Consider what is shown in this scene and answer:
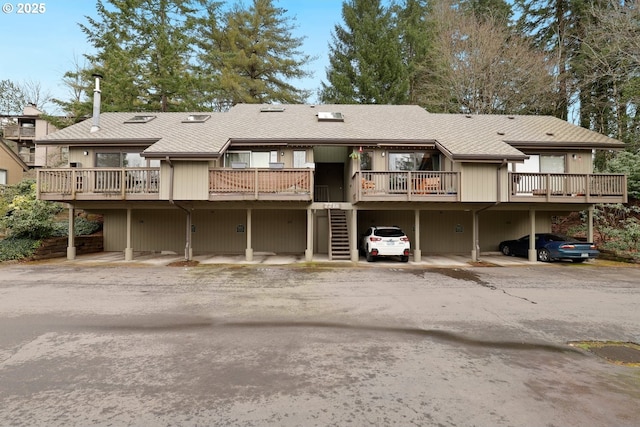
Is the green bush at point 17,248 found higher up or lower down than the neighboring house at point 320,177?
lower down

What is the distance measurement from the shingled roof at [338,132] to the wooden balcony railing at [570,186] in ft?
4.92

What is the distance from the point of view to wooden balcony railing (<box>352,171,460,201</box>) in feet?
46.0

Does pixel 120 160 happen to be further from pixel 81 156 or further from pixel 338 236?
pixel 338 236

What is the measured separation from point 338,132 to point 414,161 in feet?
12.7

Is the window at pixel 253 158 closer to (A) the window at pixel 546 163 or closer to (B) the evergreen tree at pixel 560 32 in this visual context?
(A) the window at pixel 546 163

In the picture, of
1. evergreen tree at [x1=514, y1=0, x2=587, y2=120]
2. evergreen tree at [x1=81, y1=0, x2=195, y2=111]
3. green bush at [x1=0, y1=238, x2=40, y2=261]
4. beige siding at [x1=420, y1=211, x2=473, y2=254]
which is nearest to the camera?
green bush at [x1=0, y1=238, x2=40, y2=261]

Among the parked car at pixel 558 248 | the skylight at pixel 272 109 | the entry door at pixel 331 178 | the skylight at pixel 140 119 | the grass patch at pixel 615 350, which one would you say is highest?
the skylight at pixel 272 109

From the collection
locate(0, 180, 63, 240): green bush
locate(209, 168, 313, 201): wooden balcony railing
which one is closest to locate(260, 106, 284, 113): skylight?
locate(209, 168, 313, 201): wooden balcony railing

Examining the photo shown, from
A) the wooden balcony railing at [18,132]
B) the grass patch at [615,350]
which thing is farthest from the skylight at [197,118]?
the wooden balcony railing at [18,132]

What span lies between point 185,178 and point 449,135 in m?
12.1

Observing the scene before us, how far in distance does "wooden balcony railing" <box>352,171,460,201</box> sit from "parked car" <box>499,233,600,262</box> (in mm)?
4767

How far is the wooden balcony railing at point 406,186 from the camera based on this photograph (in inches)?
552

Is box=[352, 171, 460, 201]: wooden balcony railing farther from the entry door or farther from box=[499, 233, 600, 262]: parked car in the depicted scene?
box=[499, 233, 600, 262]: parked car

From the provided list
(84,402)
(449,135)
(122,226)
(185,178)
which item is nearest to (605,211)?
(449,135)
